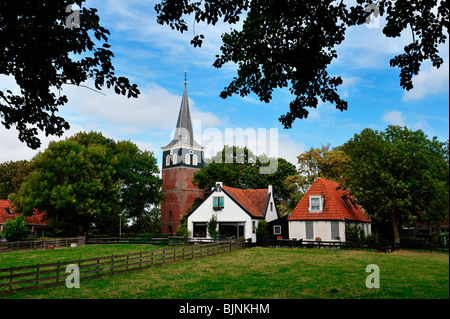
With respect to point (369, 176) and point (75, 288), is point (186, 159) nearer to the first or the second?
point (369, 176)

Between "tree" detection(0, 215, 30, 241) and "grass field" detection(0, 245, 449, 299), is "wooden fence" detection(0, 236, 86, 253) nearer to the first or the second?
"tree" detection(0, 215, 30, 241)

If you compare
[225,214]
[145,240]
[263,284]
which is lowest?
[145,240]

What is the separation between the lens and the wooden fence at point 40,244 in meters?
32.6

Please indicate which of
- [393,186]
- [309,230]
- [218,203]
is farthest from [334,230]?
[218,203]

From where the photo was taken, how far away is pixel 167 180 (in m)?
74.7

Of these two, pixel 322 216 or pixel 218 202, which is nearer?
pixel 322 216

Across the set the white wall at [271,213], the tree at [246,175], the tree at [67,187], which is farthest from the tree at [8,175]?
the white wall at [271,213]

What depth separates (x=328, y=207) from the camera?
33.5m

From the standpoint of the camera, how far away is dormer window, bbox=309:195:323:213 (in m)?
34.0

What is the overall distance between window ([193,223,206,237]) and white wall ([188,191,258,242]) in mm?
474

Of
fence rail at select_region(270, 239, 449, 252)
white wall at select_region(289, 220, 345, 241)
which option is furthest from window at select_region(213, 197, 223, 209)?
white wall at select_region(289, 220, 345, 241)

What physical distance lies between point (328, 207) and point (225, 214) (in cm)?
1178

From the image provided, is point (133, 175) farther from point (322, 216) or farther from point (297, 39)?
point (297, 39)

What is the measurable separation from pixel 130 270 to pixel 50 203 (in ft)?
89.5
